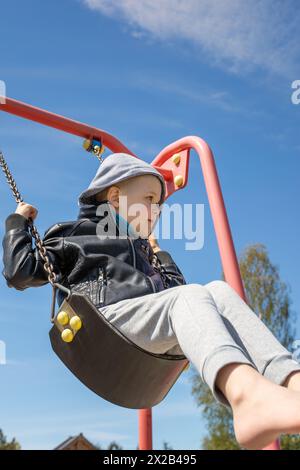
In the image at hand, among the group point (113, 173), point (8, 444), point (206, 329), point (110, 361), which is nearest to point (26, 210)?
point (113, 173)

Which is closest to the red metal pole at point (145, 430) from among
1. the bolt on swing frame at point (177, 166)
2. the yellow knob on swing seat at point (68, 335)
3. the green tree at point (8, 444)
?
the bolt on swing frame at point (177, 166)

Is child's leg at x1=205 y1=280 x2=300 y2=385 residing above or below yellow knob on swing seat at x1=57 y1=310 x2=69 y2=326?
below

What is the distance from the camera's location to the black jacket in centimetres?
193

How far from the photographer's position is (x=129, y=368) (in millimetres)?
1911

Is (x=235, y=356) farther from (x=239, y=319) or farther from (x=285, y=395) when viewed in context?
(x=239, y=319)

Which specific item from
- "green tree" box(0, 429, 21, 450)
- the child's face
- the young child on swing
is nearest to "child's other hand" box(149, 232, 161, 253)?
the young child on swing

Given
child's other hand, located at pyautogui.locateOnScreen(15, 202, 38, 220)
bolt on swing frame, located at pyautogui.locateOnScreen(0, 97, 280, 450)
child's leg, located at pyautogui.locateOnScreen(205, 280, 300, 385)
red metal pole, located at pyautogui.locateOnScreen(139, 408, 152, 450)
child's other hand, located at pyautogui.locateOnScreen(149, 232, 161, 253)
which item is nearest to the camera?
child's leg, located at pyautogui.locateOnScreen(205, 280, 300, 385)

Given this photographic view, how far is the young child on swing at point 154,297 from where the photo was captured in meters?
1.31

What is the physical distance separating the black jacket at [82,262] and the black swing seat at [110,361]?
0.11 meters

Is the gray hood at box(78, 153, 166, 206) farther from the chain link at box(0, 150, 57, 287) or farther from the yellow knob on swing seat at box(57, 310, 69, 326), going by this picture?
the yellow knob on swing seat at box(57, 310, 69, 326)
